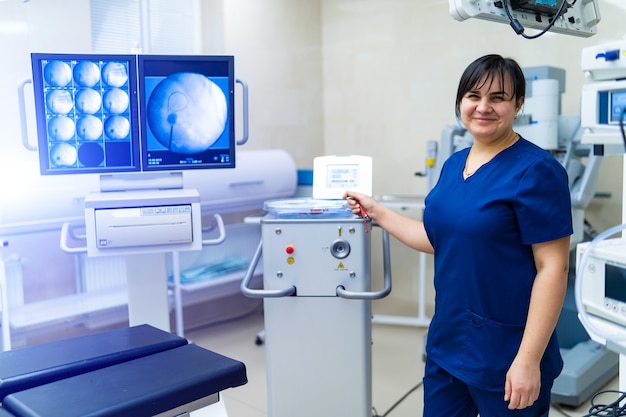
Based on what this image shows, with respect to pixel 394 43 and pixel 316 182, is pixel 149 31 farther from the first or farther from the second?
pixel 316 182

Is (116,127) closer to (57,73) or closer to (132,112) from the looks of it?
(132,112)

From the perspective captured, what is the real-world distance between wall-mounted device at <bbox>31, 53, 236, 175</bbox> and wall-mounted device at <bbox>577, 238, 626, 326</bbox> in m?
1.53

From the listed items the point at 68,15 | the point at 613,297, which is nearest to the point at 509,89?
the point at 613,297

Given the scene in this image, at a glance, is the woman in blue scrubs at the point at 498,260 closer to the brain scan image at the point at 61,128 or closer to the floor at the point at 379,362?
the floor at the point at 379,362

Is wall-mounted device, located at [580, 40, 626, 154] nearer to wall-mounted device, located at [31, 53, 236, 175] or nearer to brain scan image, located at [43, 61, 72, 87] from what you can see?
wall-mounted device, located at [31, 53, 236, 175]

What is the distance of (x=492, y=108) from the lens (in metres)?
1.53

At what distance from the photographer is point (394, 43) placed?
4508mm

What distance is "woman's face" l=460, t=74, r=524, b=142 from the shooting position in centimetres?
153

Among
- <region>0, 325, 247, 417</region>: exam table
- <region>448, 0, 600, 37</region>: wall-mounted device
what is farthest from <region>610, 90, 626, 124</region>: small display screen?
<region>0, 325, 247, 417</region>: exam table

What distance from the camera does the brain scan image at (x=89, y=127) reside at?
2.32 metres

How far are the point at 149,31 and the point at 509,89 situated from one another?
2837 mm

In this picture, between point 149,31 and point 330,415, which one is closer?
point 330,415

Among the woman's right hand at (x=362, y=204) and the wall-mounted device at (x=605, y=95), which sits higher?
the wall-mounted device at (x=605, y=95)

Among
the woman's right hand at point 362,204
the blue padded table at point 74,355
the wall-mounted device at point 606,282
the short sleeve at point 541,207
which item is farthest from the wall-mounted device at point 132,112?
the wall-mounted device at point 606,282
